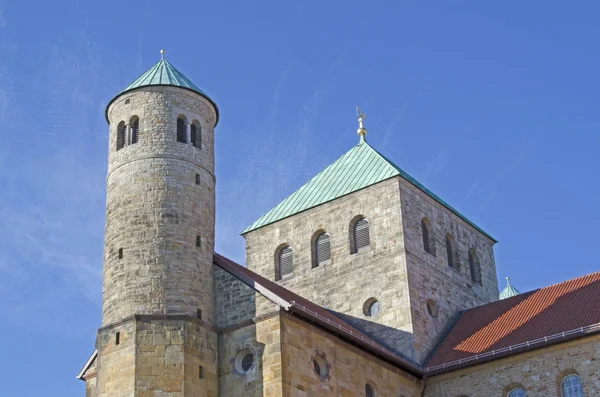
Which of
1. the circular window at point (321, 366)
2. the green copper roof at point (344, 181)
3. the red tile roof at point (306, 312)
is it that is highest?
the green copper roof at point (344, 181)

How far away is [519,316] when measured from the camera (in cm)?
4234

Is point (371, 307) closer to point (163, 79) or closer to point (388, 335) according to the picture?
point (388, 335)

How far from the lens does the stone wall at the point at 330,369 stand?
Result: 34.2 m

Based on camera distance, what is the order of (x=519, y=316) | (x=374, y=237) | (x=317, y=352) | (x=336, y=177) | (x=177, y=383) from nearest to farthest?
(x=177, y=383), (x=317, y=352), (x=519, y=316), (x=374, y=237), (x=336, y=177)

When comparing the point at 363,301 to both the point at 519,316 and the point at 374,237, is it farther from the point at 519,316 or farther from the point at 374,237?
the point at 519,316

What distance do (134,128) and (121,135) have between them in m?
0.62

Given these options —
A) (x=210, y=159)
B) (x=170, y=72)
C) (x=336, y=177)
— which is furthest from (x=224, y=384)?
(x=336, y=177)

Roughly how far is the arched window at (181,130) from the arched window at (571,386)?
629 inches

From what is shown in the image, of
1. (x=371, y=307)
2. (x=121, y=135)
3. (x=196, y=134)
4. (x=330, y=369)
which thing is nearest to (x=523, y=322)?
(x=371, y=307)

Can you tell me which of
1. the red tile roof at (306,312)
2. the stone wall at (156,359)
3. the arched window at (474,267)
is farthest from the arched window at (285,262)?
the stone wall at (156,359)

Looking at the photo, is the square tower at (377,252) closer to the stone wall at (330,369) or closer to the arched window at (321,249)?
the arched window at (321,249)

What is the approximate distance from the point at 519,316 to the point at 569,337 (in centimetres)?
458

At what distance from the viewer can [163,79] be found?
39.2 m

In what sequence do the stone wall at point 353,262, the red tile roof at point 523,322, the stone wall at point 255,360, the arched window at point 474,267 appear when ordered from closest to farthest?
the stone wall at point 255,360 → the red tile roof at point 523,322 → the stone wall at point 353,262 → the arched window at point 474,267
